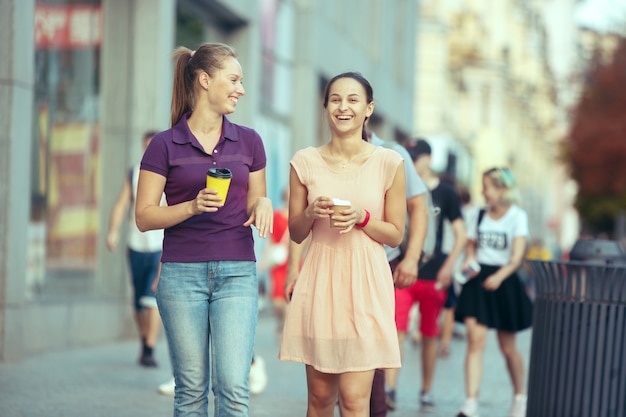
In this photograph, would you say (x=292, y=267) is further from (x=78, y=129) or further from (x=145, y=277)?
(x=78, y=129)

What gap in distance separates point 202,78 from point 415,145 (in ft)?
12.6

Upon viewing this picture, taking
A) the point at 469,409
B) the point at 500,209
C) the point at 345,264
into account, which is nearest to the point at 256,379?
the point at 469,409

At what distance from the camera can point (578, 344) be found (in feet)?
23.8

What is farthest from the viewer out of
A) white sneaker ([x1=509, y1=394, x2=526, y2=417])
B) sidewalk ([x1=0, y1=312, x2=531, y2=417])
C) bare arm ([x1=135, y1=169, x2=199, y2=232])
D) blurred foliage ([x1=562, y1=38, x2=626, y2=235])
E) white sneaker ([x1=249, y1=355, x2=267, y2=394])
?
blurred foliage ([x1=562, y1=38, x2=626, y2=235])

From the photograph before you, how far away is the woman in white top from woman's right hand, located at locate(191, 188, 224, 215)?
443 cm

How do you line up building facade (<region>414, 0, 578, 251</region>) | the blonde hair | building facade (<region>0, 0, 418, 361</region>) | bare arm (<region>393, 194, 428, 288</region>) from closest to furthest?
bare arm (<region>393, 194, 428, 288</region>), the blonde hair, building facade (<region>0, 0, 418, 361</region>), building facade (<region>414, 0, 578, 251</region>)

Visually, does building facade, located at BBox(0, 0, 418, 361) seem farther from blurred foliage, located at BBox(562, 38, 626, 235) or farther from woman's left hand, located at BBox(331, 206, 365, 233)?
blurred foliage, located at BBox(562, 38, 626, 235)

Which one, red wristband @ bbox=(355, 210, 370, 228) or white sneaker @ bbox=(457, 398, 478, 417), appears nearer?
red wristband @ bbox=(355, 210, 370, 228)

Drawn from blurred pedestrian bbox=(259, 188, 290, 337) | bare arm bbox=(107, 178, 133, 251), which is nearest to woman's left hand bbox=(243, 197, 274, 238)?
bare arm bbox=(107, 178, 133, 251)

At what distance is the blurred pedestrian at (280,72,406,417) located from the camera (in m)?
5.45

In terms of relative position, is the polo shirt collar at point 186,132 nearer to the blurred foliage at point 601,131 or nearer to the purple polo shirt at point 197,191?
the purple polo shirt at point 197,191

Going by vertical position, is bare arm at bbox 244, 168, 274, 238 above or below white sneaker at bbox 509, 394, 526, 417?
above

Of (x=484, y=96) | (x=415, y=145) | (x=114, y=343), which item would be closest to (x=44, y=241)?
Answer: (x=114, y=343)

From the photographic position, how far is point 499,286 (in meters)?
9.18
